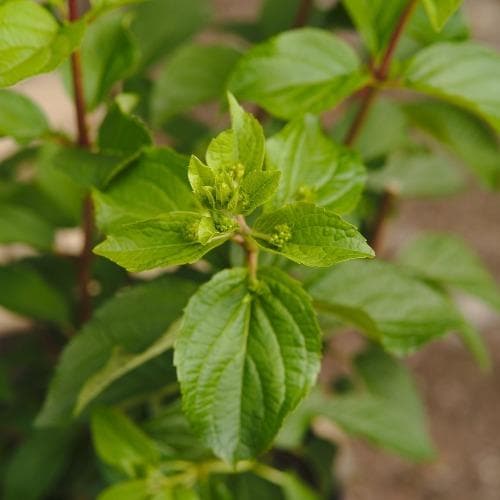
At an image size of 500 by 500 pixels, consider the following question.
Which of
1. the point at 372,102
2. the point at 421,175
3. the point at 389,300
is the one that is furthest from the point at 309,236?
the point at 421,175

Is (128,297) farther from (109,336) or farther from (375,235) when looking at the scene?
(375,235)

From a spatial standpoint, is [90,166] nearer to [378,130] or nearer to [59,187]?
[59,187]

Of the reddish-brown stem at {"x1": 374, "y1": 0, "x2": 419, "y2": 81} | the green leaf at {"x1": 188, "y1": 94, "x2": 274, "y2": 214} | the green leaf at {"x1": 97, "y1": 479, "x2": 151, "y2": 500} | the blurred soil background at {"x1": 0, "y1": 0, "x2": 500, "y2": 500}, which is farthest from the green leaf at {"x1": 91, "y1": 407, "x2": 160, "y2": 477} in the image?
the blurred soil background at {"x1": 0, "y1": 0, "x2": 500, "y2": 500}

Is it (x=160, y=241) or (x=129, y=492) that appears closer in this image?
(x=160, y=241)

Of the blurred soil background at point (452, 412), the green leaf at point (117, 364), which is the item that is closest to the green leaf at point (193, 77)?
the green leaf at point (117, 364)

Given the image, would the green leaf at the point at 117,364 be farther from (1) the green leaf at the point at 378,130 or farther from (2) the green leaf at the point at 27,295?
(1) the green leaf at the point at 378,130

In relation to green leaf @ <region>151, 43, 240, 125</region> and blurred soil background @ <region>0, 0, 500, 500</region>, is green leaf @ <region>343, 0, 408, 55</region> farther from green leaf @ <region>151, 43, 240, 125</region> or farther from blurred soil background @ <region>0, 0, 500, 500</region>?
blurred soil background @ <region>0, 0, 500, 500</region>
